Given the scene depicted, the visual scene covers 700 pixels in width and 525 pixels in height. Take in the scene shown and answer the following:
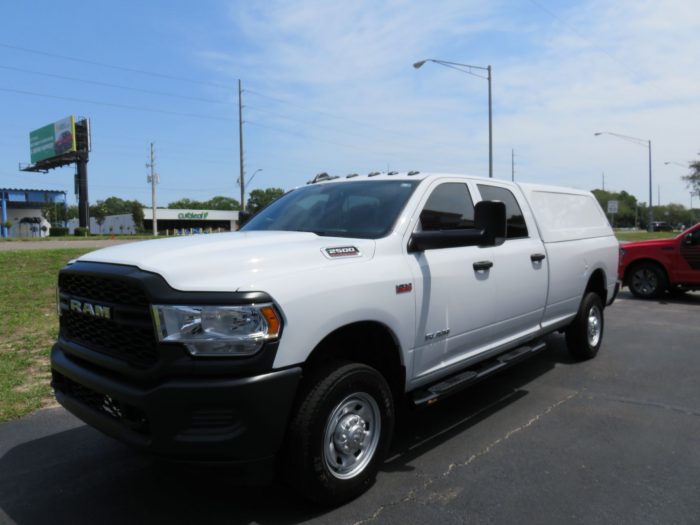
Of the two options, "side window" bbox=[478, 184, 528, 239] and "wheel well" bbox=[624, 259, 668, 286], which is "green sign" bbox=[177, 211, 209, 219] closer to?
"wheel well" bbox=[624, 259, 668, 286]

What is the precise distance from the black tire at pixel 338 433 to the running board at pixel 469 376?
391 mm

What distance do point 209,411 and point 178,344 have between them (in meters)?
0.35

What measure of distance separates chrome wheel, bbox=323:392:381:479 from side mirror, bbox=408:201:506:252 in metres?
1.05

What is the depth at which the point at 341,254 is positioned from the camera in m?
3.18

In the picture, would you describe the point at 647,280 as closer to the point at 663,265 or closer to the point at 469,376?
the point at 663,265

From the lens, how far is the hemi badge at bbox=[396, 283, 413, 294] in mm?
3340

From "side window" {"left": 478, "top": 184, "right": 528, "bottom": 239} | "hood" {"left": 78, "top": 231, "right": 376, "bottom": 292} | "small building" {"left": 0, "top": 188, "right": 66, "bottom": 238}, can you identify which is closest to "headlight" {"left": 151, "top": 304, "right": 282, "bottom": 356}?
"hood" {"left": 78, "top": 231, "right": 376, "bottom": 292}

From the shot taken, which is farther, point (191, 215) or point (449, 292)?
point (191, 215)

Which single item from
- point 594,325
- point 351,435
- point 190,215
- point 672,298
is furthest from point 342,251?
point 190,215

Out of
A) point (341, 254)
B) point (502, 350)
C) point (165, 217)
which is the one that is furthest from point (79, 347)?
point (165, 217)

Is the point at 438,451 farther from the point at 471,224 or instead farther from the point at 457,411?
the point at 471,224

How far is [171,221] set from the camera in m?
93.9

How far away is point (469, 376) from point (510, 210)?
1.77 meters

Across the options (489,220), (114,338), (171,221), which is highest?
(171,221)
